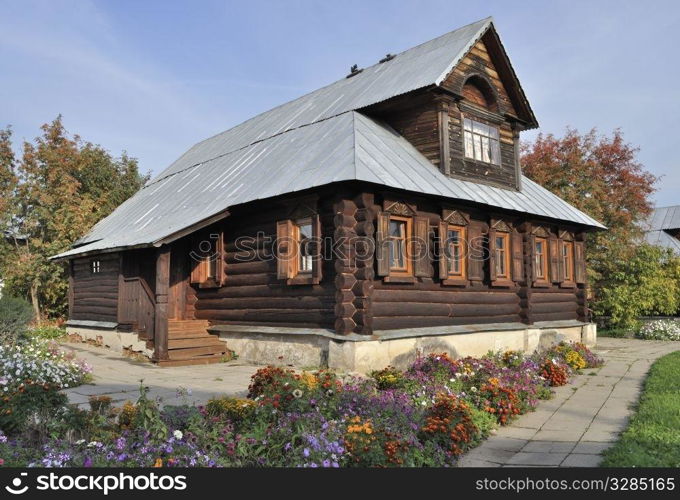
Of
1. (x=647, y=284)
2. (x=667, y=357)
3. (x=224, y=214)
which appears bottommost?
(x=667, y=357)

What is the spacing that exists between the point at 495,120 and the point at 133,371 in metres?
10.6

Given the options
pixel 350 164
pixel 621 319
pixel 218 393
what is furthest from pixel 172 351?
pixel 621 319

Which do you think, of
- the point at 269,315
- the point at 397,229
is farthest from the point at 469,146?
the point at 269,315

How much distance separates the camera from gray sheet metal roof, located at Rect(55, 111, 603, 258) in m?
11.3

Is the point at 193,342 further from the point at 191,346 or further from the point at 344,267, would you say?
the point at 344,267

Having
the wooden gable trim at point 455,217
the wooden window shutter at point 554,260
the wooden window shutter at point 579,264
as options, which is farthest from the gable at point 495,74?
the wooden window shutter at point 579,264

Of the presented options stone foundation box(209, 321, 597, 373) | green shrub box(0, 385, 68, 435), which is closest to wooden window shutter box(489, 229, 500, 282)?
stone foundation box(209, 321, 597, 373)

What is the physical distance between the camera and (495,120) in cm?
1506

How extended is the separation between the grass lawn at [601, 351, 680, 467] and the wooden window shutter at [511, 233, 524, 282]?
5527mm

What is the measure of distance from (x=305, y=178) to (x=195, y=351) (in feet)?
15.1

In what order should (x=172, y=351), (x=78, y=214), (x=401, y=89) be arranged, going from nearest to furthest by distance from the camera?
(x=172, y=351) → (x=401, y=89) → (x=78, y=214)

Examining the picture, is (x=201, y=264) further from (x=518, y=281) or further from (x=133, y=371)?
(x=518, y=281)

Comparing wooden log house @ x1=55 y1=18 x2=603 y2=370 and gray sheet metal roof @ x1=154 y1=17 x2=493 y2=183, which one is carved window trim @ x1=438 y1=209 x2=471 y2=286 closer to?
wooden log house @ x1=55 y1=18 x2=603 y2=370
